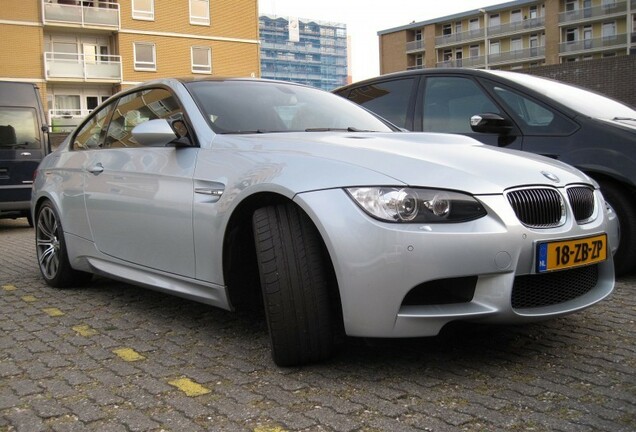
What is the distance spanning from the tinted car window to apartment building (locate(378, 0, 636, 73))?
204 feet

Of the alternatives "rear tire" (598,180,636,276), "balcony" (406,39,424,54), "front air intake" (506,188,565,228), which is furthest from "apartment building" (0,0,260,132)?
"balcony" (406,39,424,54)

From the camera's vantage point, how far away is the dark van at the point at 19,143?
9727mm

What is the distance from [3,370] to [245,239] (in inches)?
50.1

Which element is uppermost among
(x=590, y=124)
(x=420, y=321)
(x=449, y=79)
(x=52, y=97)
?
(x=52, y=97)

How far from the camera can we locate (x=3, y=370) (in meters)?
3.03

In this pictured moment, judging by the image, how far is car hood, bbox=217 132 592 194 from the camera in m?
2.72

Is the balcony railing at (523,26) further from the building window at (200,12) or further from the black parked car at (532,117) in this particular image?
the black parked car at (532,117)

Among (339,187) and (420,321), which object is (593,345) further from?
(339,187)

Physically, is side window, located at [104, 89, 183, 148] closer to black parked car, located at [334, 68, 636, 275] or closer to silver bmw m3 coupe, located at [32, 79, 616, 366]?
silver bmw m3 coupe, located at [32, 79, 616, 366]

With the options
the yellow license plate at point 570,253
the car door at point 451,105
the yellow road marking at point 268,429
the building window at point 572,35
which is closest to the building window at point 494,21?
the building window at point 572,35

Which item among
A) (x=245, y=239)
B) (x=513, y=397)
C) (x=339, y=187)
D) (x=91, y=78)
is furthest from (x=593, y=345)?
(x=91, y=78)

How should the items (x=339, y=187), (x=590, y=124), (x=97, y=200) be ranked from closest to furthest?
(x=339, y=187), (x=97, y=200), (x=590, y=124)

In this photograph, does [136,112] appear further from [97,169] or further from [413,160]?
[413,160]

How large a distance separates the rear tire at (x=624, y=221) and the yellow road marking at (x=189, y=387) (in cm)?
310
